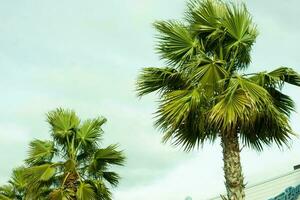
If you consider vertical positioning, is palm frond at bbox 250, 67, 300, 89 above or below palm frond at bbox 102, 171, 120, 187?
below

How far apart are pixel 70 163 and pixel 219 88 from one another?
669cm

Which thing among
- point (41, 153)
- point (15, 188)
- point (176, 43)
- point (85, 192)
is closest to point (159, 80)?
point (176, 43)

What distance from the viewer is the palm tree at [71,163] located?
17.4 metres

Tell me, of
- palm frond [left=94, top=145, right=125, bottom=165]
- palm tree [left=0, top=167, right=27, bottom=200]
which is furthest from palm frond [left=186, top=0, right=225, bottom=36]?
palm tree [left=0, top=167, right=27, bottom=200]

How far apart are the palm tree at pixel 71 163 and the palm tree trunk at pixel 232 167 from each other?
19.8 ft

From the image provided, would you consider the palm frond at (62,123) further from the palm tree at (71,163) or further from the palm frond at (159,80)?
the palm frond at (159,80)

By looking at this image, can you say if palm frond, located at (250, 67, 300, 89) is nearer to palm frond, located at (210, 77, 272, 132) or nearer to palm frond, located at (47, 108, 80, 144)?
palm frond, located at (210, 77, 272, 132)

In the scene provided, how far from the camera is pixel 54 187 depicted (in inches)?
699

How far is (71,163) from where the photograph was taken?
58.0 ft

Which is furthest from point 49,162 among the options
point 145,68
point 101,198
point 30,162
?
point 145,68

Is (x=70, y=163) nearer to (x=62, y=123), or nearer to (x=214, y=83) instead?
(x=62, y=123)

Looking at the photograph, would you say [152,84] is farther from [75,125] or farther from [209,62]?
[75,125]

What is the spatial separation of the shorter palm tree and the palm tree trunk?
19.9ft

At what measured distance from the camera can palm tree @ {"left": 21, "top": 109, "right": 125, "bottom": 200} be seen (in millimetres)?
17359
